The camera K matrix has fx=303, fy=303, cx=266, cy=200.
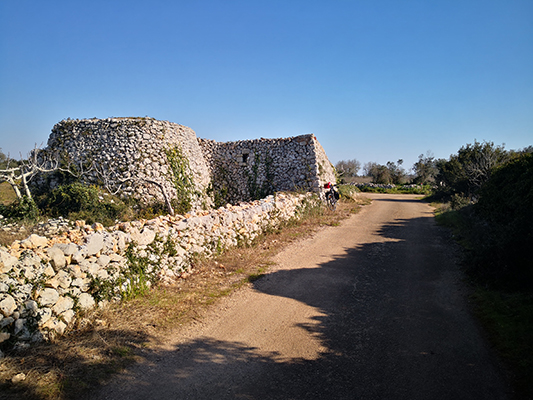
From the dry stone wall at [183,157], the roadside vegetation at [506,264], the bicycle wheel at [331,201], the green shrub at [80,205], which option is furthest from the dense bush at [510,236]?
the green shrub at [80,205]

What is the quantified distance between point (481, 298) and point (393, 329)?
2119 mm

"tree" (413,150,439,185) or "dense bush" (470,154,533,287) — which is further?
"tree" (413,150,439,185)

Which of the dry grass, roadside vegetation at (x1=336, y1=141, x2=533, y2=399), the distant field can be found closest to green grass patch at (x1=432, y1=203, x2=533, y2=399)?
roadside vegetation at (x1=336, y1=141, x2=533, y2=399)

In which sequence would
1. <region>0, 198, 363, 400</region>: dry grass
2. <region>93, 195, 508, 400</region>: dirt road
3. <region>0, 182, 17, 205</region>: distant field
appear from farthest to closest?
<region>0, 182, 17, 205</region>: distant field
<region>93, 195, 508, 400</region>: dirt road
<region>0, 198, 363, 400</region>: dry grass

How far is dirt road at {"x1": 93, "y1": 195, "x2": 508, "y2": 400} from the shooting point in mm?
3617

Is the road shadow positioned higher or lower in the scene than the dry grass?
lower

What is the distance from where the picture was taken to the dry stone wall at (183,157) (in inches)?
612

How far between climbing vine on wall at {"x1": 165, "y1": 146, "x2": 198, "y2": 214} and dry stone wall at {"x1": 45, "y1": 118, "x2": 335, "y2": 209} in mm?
87

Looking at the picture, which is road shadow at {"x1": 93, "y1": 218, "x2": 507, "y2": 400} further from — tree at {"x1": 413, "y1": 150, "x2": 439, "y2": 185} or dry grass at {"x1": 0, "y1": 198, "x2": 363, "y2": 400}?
tree at {"x1": 413, "y1": 150, "x2": 439, "y2": 185}

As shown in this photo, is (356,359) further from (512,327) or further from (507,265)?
(507,265)

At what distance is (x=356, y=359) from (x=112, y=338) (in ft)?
11.6

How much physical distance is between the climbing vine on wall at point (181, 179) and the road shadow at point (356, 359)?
1075 centimetres

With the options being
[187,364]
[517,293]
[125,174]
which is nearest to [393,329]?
[517,293]

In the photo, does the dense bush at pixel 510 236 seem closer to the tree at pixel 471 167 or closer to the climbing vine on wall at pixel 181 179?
the tree at pixel 471 167
